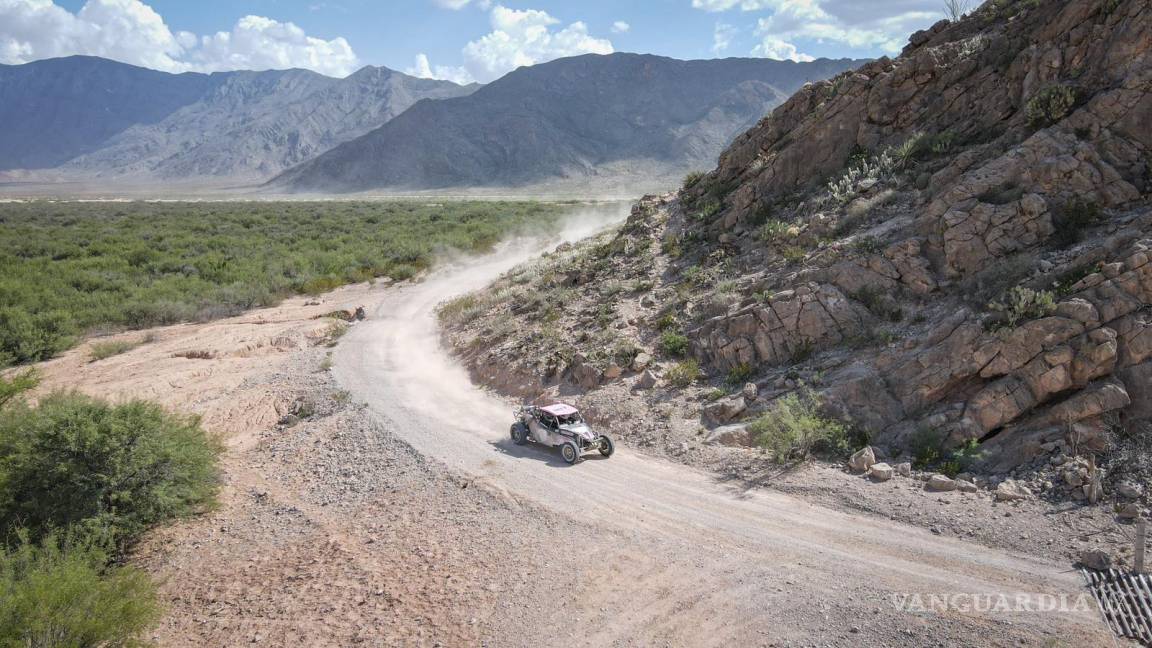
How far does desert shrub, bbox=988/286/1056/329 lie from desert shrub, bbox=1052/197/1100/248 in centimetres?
234

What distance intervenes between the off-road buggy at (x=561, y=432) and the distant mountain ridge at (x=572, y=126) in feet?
392

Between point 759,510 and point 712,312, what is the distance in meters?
7.77

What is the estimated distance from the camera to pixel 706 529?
34.7 ft

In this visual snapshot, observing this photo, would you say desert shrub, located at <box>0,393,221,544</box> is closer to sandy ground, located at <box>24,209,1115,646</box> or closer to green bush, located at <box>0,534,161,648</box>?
sandy ground, located at <box>24,209,1115,646</box>

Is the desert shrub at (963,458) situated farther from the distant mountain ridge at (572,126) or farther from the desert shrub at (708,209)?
the distant mountain ridge at (572,126)

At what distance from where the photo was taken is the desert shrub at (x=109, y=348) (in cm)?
2361

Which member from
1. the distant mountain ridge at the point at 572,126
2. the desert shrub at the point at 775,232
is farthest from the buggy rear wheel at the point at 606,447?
the distant mountain ridge at the point at 572,126

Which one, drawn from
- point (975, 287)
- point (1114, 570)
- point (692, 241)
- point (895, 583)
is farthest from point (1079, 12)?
point (895, 583)

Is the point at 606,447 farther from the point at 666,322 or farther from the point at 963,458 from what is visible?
the point at 963,458

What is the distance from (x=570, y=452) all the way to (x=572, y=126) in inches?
5750

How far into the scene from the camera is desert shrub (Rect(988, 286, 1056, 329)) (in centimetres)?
1193

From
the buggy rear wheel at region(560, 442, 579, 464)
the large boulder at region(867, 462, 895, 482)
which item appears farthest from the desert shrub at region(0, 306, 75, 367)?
the large boulder at region(867, 462, 895, 482)

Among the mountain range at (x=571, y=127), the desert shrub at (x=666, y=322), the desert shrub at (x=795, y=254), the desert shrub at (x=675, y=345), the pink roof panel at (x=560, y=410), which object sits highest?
the mountain range at (x=571, y=127)

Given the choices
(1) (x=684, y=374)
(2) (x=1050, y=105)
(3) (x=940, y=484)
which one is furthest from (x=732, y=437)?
(2) (x=1050, y=105)
